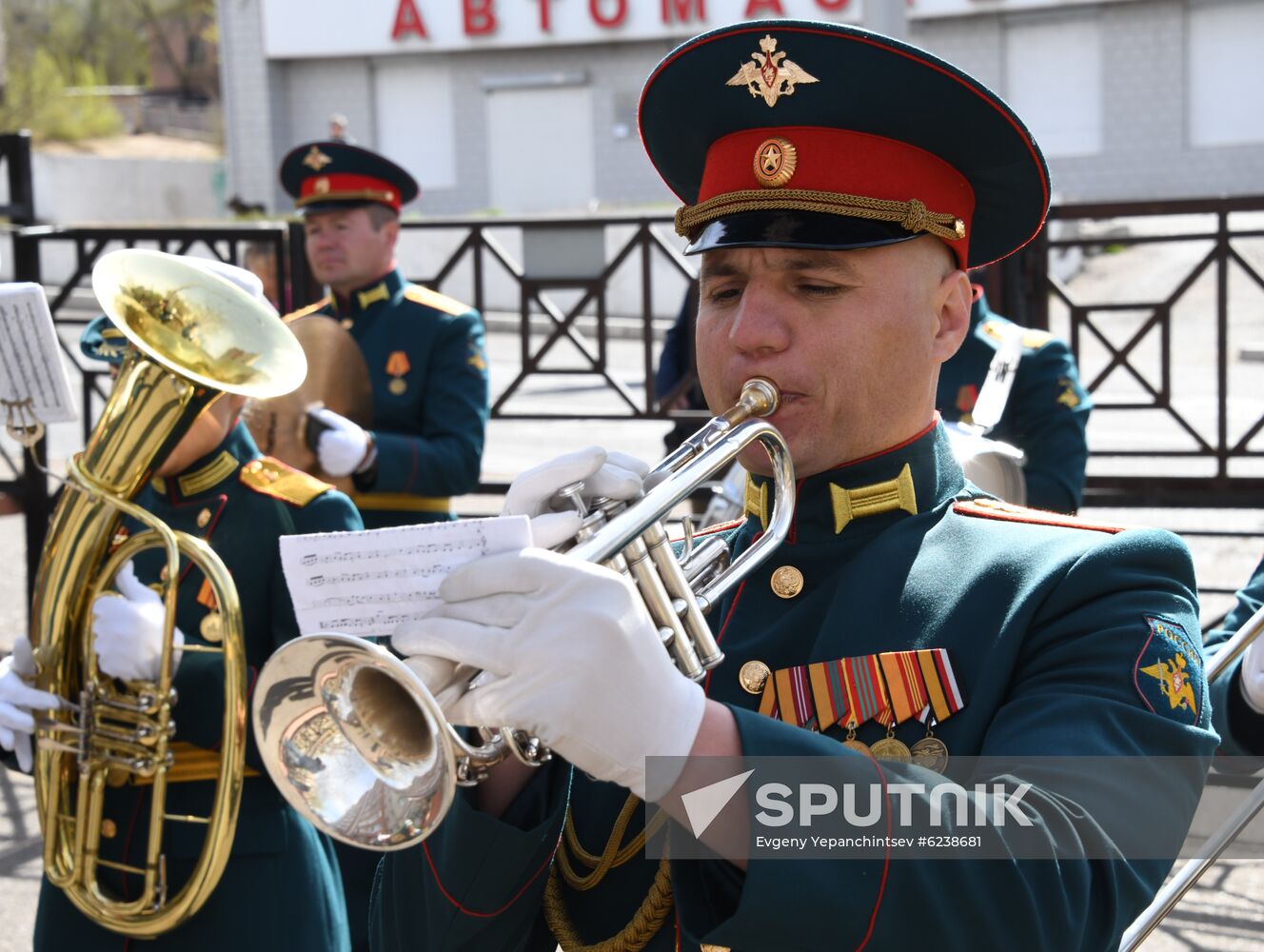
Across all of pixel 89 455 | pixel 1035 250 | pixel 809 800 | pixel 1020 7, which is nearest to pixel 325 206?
pixel 1035 250

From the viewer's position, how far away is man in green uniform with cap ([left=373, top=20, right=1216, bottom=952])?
51.7 inches

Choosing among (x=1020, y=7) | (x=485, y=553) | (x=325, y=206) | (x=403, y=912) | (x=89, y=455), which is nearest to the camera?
(x=485, y=553)

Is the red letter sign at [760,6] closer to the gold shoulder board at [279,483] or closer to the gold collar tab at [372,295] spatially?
the gold collar tab at [372,295]

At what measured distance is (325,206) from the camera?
567 centimetres

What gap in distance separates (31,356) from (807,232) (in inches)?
70.9

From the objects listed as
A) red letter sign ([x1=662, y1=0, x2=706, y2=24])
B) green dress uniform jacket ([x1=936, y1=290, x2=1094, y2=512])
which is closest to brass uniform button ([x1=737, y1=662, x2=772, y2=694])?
green dress uniform jacket ([x1=936, y1=290, x2=1094, y2=512])

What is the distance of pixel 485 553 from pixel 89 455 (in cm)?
162

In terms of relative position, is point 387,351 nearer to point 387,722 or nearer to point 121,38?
point 387,722

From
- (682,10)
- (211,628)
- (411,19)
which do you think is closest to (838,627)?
(211,628)

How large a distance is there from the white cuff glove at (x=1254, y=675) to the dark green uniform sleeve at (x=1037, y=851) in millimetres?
964

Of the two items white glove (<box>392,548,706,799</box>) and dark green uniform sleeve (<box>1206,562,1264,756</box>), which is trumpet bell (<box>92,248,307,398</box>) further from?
dark green uniform sleeve (<box>1206,562,1264,756</box>)

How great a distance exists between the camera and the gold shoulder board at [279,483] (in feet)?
10.2

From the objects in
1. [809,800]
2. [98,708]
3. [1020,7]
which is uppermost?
[1020,7]

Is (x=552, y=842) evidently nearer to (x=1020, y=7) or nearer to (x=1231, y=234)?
(x=1231, y=234)
